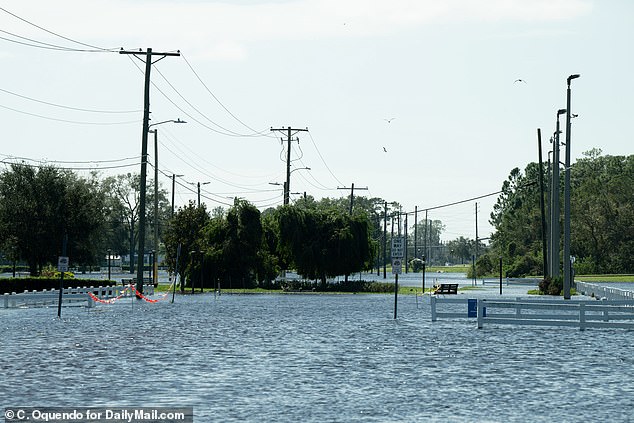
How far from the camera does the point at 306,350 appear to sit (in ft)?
95.1

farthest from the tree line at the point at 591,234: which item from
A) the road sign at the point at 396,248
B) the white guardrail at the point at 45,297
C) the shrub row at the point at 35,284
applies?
the road sign at the point at 396,248

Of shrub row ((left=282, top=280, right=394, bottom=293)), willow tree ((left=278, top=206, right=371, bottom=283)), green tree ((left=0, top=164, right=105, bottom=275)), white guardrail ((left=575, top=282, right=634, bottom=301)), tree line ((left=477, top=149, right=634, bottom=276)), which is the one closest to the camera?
white guardrail ((left=575, top=282, right=634, bottom=301))

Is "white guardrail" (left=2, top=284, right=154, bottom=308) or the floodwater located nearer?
the floodwater

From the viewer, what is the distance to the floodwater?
17453mm

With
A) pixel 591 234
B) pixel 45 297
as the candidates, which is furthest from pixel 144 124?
pixel 591 234

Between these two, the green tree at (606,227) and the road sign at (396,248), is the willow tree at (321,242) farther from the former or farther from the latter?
the green tree at (606,227)

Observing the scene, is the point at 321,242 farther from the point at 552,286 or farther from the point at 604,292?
the point at 604,292

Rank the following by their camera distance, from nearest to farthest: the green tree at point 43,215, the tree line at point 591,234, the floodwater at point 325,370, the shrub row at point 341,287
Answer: the floodwater at point 325,370
the shrub row at point 341,287
the green tree at point 43,215
the tree line at point 591,234

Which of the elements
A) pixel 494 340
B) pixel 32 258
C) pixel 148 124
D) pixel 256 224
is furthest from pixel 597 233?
pixel 494 340

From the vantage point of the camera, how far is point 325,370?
922 inches

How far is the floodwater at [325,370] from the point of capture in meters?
17.5

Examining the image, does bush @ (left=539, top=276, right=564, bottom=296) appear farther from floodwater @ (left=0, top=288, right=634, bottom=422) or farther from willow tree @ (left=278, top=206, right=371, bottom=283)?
floodwater @ (left=0, top=288, right=634, bottom=422)

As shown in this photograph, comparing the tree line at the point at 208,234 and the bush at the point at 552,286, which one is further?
the tree line at the point at 208,234

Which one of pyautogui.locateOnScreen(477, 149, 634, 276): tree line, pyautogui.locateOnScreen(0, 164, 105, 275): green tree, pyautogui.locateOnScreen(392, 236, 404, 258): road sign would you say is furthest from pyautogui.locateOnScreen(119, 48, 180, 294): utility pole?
pyautogui.locateOnScreen(477, 149, 634, 276): tree line
